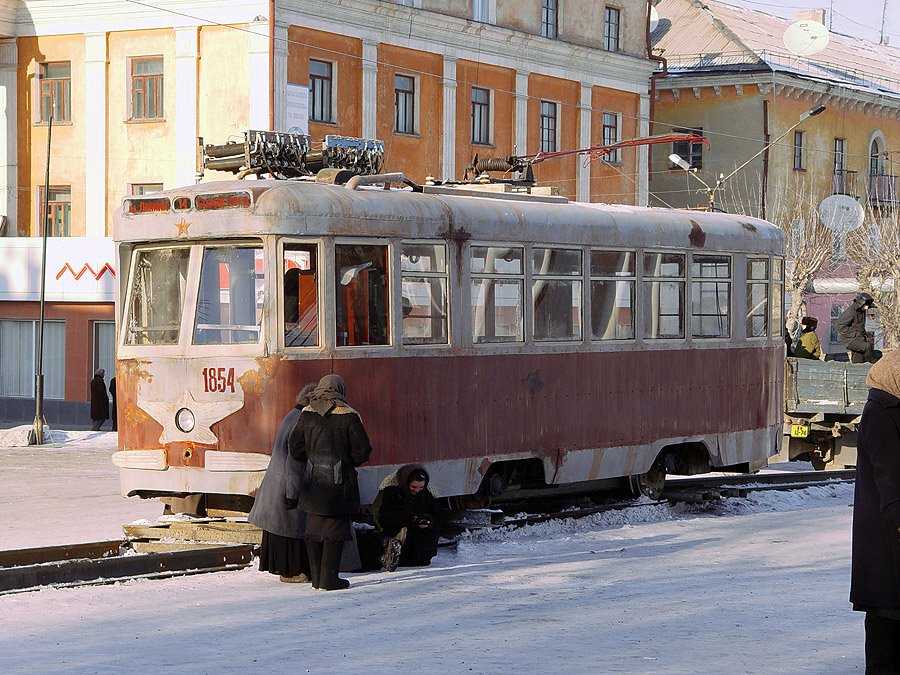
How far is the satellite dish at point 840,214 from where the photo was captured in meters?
43.8

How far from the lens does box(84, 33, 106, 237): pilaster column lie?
33125 mm

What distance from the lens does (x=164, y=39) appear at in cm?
3247

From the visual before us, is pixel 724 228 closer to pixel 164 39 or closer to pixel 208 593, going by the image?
pixel 208 593

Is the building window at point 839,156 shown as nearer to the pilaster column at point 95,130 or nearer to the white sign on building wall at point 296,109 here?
the white sign on building wall at point 296,109

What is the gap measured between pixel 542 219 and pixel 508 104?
24.7 m

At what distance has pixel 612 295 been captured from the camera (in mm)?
14617

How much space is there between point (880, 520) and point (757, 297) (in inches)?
384

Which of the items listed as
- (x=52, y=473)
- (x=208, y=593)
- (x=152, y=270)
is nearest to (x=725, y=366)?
(x=152, y=270)

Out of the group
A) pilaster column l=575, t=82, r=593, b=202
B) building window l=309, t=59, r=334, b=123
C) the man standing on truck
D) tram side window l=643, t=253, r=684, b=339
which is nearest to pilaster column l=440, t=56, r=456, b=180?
building window l=309, t=59, r=334, b=123

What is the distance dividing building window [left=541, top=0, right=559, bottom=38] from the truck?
66.3 ft

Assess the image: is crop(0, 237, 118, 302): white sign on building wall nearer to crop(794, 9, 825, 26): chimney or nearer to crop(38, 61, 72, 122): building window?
crop(38, 61, 72, 122): building window

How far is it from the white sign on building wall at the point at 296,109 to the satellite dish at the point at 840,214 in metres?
18.1

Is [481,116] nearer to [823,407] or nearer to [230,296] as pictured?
[823,407]

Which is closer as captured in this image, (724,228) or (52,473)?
(724,228)
